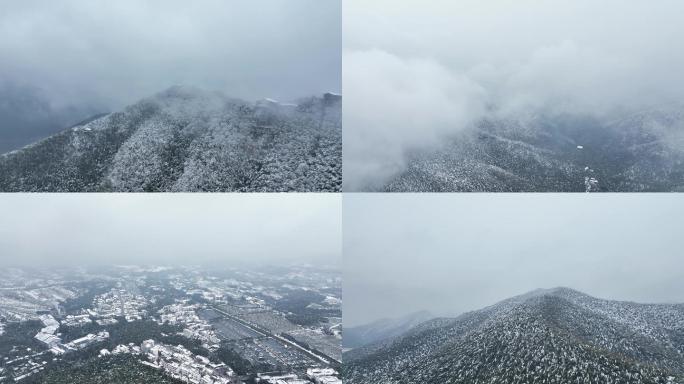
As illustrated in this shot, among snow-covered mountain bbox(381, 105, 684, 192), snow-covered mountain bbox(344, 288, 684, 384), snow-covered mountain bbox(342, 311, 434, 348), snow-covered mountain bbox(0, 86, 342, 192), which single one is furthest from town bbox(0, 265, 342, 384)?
snow-covered mountain bbox(381, 105, 684, 192)

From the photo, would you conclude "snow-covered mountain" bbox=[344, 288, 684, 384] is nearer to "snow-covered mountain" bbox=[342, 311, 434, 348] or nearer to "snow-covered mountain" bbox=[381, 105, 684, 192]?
"snow-covered mountain" bbox=[342, 311, 434, 348]

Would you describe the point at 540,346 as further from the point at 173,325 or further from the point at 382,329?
the point at 173,325

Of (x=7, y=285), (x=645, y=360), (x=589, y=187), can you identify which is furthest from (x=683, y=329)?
(x=7, y=285)

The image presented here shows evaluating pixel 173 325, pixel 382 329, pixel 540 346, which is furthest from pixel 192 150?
pixel 540 346

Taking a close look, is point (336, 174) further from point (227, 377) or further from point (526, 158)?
point (526, 158)

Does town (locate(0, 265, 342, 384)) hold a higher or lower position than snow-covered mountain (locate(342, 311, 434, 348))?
higher

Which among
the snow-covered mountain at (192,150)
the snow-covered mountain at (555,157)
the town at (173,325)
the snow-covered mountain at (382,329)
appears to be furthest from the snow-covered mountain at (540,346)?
the snow-covered mountain at (192,150)

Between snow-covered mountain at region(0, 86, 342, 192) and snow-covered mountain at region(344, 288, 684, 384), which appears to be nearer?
snow-covered mountain at region(0, 86, 342, 192)
